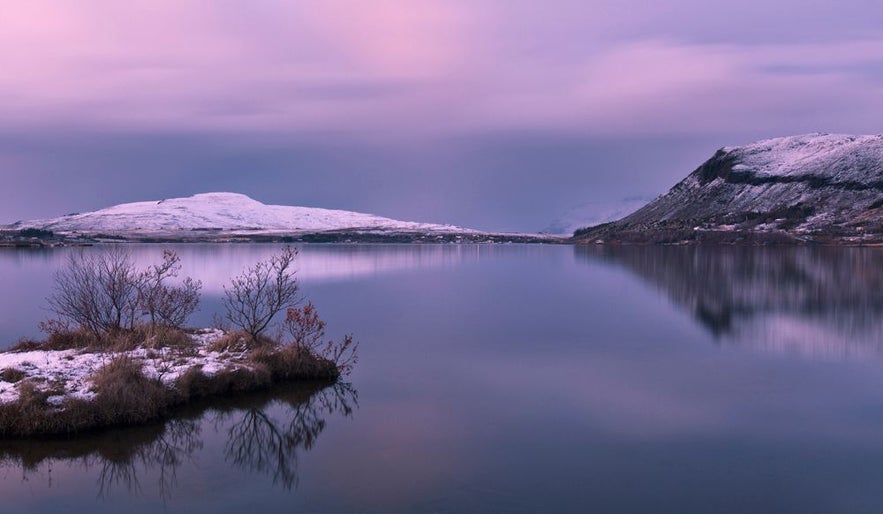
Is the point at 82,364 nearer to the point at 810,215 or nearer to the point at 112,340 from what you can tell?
the point at 112,340

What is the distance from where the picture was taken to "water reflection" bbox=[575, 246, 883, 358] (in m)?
30.2

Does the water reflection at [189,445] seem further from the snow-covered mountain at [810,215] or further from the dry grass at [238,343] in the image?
the snow-covered mountain at [810,215]

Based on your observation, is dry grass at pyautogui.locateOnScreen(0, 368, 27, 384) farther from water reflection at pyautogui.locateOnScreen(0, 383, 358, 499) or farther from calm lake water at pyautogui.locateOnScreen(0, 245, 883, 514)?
calm lake water at pyautogui.locateOnScreen(0, 245, 883, 514)

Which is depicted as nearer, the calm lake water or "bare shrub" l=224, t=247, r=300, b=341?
the calm lake water

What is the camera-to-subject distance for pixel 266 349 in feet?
72.1

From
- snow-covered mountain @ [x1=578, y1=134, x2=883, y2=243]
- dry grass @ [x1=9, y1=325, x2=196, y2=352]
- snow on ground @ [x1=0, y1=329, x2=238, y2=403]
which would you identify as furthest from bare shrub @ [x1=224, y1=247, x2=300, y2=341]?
snow-covered mountain @ [x1=578, y1=134, x2=883, y2=243]

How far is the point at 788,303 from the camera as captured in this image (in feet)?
142

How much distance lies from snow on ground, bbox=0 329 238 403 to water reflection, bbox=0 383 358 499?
1.34 metres

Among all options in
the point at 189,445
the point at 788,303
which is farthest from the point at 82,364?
the point at 788,303

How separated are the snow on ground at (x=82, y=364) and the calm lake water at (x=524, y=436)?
1.55 m

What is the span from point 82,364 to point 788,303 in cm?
3895

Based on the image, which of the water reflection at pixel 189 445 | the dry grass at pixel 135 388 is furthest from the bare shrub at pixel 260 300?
the water reflection at pixel 189 445

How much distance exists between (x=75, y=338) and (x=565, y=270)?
65837 mm

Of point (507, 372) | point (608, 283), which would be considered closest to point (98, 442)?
point (507, 372)
